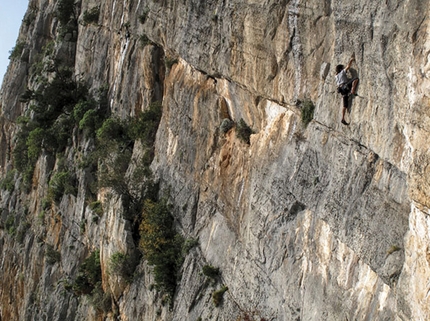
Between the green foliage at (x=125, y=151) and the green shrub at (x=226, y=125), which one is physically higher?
the green shrub at (x=226, y=125)

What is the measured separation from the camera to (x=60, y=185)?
36250 millimetres

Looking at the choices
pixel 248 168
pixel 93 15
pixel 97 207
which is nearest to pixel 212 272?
pixel 248 168

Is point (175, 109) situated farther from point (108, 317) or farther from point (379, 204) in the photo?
point (379, 204)

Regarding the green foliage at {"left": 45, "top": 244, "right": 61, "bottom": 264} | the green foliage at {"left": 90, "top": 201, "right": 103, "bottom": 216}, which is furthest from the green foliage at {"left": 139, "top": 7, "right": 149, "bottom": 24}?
the green foliage at {"left": 45, "top": 244, "right": 61, "bottom": 264}

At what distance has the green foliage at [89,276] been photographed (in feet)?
97.8

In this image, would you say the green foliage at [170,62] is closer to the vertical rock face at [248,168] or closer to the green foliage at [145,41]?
the vertical rock face at [248,168]

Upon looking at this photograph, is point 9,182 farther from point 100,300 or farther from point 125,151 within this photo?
point 100,300

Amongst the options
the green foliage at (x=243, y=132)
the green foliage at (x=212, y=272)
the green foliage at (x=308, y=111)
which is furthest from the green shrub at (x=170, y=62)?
the green foliage at (x=308, y=111)

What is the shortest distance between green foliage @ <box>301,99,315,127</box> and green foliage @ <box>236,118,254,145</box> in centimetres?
417

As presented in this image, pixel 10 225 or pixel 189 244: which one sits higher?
pixel 189 244

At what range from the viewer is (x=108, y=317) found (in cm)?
2752

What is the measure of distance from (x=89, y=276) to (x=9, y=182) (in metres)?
22.5

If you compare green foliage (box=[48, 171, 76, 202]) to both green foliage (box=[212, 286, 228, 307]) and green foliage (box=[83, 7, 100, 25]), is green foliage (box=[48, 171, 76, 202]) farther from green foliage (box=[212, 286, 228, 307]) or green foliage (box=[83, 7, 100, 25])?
green foliage (box=[212, 286, 228, 307])

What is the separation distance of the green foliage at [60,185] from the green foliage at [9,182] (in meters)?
12.0
